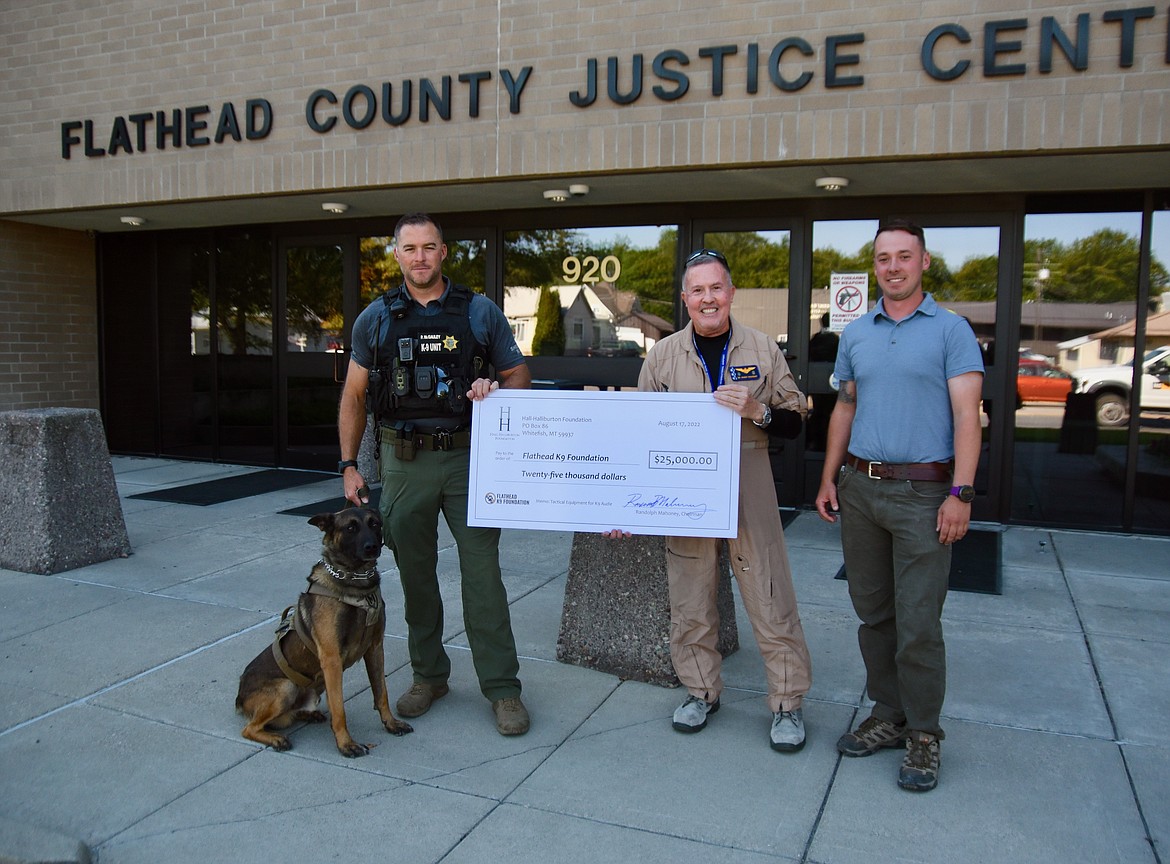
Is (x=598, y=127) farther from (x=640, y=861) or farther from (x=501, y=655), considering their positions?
(x=640, y=861)

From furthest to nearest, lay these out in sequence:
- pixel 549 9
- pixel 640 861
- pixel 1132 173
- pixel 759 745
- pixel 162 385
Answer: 1. pixel 162 385
2. pixel 549 9
3. pixel 1132 173
4. pixel 759 745
5. pixel 640 861

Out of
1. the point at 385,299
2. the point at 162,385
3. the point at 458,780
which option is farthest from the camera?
the point at 162,385

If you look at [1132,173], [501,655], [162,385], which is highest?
[1132,173]

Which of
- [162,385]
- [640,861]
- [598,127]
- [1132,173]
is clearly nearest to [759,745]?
[640,861]

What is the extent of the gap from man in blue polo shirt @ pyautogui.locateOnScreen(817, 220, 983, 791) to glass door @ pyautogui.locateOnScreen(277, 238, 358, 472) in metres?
7.47

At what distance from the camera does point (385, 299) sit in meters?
3.79

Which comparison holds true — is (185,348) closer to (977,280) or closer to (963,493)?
(977,280)

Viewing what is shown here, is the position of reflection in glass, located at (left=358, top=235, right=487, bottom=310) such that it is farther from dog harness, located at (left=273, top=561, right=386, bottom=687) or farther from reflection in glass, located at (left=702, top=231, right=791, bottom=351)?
dog harness, located at (left=273, top=561, right=386, bottom=687)

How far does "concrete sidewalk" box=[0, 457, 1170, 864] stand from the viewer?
2887 mm

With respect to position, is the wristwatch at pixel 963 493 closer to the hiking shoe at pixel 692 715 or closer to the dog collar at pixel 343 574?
the hiking shoe at pixel 692 715

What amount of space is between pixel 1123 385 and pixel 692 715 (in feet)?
18.2

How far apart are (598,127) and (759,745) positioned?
501 centimetres

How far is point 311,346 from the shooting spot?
10.1 m

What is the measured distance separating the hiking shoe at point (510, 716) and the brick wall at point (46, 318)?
29.1ft
